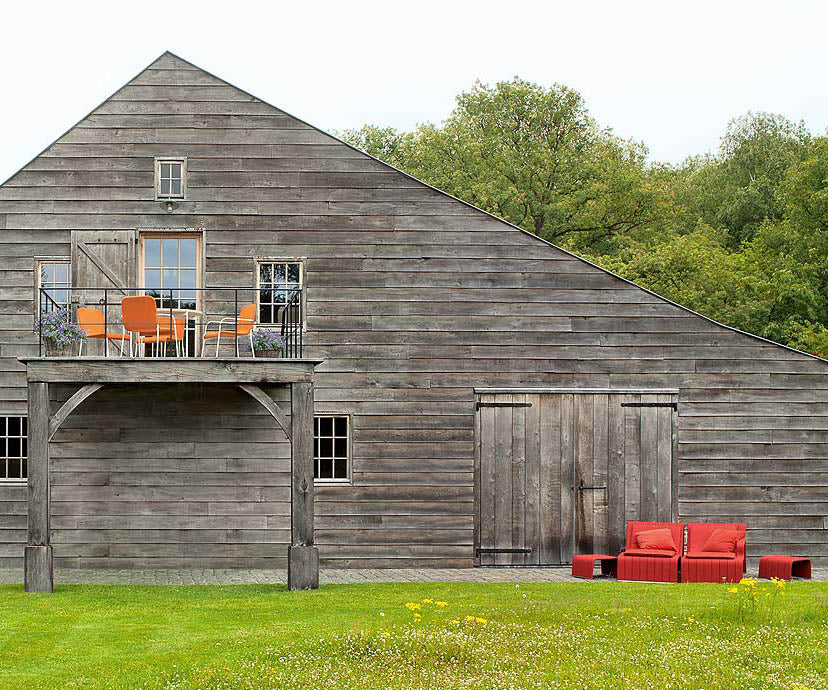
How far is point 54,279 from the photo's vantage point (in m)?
14.5

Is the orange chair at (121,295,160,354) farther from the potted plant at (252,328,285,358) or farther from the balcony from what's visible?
the potted plant at (252,328,285,358)

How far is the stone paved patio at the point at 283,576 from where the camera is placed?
13148mm

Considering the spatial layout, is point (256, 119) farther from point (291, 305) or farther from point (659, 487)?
point (659, 487)

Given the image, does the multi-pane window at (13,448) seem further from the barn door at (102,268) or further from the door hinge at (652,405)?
the door hinge at (652,405)

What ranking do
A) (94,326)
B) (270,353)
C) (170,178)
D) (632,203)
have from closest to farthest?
(94,326), (270,353), (170,178), (632,203)

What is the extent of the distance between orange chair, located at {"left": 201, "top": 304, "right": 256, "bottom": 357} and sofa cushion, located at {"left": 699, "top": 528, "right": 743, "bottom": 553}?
6.11m

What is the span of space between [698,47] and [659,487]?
36.5 meters

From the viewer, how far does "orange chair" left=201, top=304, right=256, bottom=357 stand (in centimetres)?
1377

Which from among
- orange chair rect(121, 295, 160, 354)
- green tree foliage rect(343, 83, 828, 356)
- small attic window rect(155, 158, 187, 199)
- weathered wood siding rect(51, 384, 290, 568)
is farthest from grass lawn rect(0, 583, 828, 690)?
green tree foliage rect(343, 83, 828, 356)

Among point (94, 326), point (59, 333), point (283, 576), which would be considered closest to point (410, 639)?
point (283, 576)

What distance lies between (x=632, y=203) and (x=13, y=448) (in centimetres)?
2120

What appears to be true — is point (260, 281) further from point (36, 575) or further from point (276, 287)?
point (36, 575)

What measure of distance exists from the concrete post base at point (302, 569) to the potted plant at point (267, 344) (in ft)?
9.26

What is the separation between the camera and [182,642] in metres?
9.19
